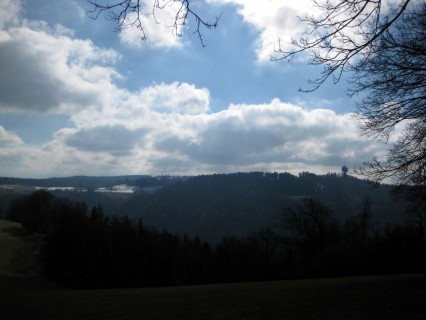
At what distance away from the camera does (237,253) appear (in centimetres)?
6444

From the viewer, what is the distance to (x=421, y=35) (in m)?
9.95

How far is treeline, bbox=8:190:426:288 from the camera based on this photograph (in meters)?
45.0

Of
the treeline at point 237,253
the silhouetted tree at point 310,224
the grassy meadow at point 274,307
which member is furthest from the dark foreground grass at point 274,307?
the silhouetted tree at point 310,224

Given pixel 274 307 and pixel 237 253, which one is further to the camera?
pixel 237 253

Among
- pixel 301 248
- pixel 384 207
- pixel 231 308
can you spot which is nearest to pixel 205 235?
pixel 384 207

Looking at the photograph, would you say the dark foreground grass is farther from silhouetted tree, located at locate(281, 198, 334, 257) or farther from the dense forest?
silhouetted tree, located at locate(281, 198, 334, 257)

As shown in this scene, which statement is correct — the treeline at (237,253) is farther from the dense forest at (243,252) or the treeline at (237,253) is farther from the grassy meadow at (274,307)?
the grassy meadow at (274,307)

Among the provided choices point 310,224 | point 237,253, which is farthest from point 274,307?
point 237,253

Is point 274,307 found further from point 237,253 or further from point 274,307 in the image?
point 237,253

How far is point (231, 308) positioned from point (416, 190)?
6.88 metres

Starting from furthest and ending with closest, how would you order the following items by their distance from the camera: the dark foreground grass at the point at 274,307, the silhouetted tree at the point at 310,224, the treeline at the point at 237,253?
the silhouetted tree at the point at 310,224
the treeline at the point at 237,253
the dark foreground grass at the point at 274,307

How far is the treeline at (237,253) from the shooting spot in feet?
148

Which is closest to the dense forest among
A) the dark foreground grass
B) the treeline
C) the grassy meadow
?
the treeline

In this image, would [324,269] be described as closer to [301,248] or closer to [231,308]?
[301,248]
